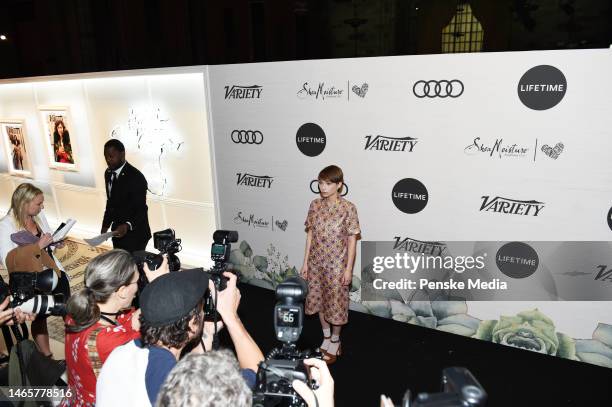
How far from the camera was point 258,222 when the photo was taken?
14.5ft

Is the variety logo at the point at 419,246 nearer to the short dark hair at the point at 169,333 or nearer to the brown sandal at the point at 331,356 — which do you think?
the brown sandal at the point at 331,356

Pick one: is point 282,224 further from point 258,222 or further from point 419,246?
point 419,246

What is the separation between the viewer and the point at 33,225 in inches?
124

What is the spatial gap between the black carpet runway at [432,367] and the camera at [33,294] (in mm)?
1897

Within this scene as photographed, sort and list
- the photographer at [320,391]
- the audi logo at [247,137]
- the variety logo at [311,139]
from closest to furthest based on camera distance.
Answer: the photographer at [320,391]
the variety logo at [311,139]
the audi logo at [247,137]

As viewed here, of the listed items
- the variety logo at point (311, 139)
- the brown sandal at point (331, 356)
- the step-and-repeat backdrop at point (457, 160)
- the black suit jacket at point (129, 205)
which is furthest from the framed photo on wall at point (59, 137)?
the brown sandal at point (331, 356)

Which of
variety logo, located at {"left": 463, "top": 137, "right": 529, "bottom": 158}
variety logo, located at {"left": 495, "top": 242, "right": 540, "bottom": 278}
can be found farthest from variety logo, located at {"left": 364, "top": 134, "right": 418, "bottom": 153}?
variety logo, located at {"left": 495, "top": 242, "right": 540, "bottom": 278}

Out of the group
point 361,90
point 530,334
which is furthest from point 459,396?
point 361,90

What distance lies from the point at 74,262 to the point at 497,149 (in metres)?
5.11

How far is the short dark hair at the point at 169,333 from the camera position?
1359 mm

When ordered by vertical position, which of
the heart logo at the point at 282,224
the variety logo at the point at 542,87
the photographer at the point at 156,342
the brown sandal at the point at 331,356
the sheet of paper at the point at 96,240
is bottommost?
the brown sandal at the point at 331,356

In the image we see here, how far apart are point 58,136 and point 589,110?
20.3 feet

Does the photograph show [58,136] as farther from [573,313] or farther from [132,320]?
[573,313]

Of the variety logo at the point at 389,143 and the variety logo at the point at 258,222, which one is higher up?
the variety logo at the point at 389,143
